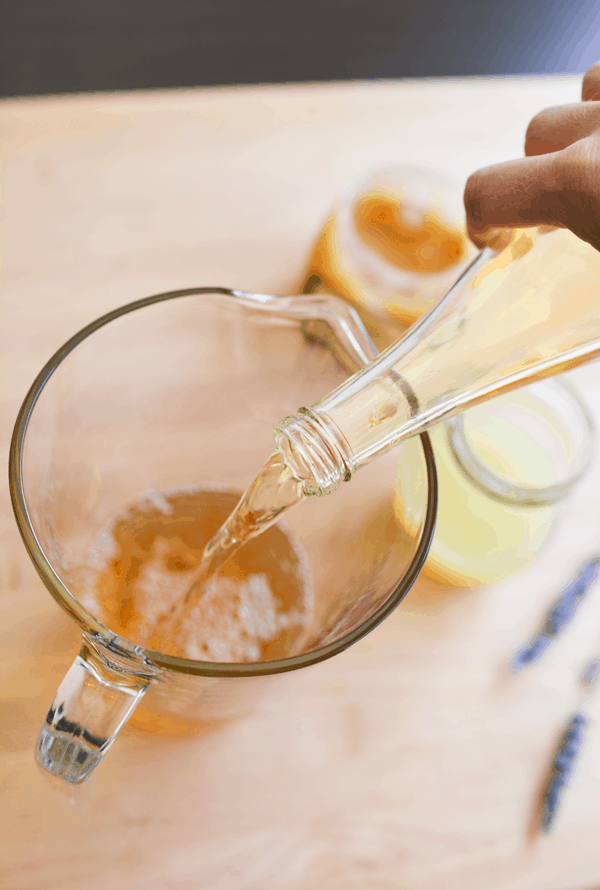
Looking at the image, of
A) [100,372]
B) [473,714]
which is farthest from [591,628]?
[100,372]

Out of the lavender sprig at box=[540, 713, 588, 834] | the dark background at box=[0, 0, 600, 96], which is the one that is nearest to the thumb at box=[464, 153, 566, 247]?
the lavender sprig at box=[540, 713, 588, 834]

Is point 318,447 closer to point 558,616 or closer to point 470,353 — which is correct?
point 470,353

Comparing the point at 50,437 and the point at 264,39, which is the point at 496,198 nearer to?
the point at 50,437

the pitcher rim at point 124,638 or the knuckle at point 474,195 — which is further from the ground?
the knuckle at point 474,195

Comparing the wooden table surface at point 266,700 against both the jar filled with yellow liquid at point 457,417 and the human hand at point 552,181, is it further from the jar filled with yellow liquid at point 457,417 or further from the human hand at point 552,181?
the human hand at point 552,181

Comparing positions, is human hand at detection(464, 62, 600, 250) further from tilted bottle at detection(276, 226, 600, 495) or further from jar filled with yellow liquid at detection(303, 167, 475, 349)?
jar filled with yellow liquid at detection(303, 167, 475, 349)

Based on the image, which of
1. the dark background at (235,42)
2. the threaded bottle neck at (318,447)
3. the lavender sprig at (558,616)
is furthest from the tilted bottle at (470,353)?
the dark background at (235,42)
